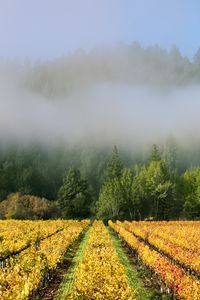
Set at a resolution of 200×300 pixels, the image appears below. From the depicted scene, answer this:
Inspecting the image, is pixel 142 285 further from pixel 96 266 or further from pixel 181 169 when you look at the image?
pixel 181 169

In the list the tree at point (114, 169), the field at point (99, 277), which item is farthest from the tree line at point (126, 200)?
the field at point (99, 277)

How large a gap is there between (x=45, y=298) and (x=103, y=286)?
5.39 m

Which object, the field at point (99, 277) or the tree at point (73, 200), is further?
the tree at point (73, 200)

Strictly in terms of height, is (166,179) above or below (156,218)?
above

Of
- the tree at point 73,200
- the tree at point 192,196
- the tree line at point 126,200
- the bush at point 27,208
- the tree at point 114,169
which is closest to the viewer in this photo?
the bush at point 27,208

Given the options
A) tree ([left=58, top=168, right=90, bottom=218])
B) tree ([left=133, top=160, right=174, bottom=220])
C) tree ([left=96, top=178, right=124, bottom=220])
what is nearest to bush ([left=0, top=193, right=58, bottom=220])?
tree ([left=58, top=168, right=90, bottom=218])

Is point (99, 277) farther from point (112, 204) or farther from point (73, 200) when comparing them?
point (73, 200)

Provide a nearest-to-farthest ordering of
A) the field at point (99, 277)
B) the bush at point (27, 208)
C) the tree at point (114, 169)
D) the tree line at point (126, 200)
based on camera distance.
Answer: the field at point (99, 277) → the bush at point (27, 208) → the tree line at point (126, 200) → the tree at point (114, 169)

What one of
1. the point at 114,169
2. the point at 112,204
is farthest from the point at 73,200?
the point at 114,169

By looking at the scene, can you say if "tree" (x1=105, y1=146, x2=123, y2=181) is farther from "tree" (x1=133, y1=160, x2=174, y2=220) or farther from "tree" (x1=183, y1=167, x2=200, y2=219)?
"tree" (x1=183, y1=167, x2=200, y2=219)

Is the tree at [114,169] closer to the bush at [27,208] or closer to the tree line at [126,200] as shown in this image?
the tree line at [126,200]

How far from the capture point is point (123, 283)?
13617mm

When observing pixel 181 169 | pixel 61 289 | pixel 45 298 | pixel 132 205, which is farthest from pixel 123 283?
pixel 181 169

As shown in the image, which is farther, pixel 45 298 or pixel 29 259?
pixel 29 259
